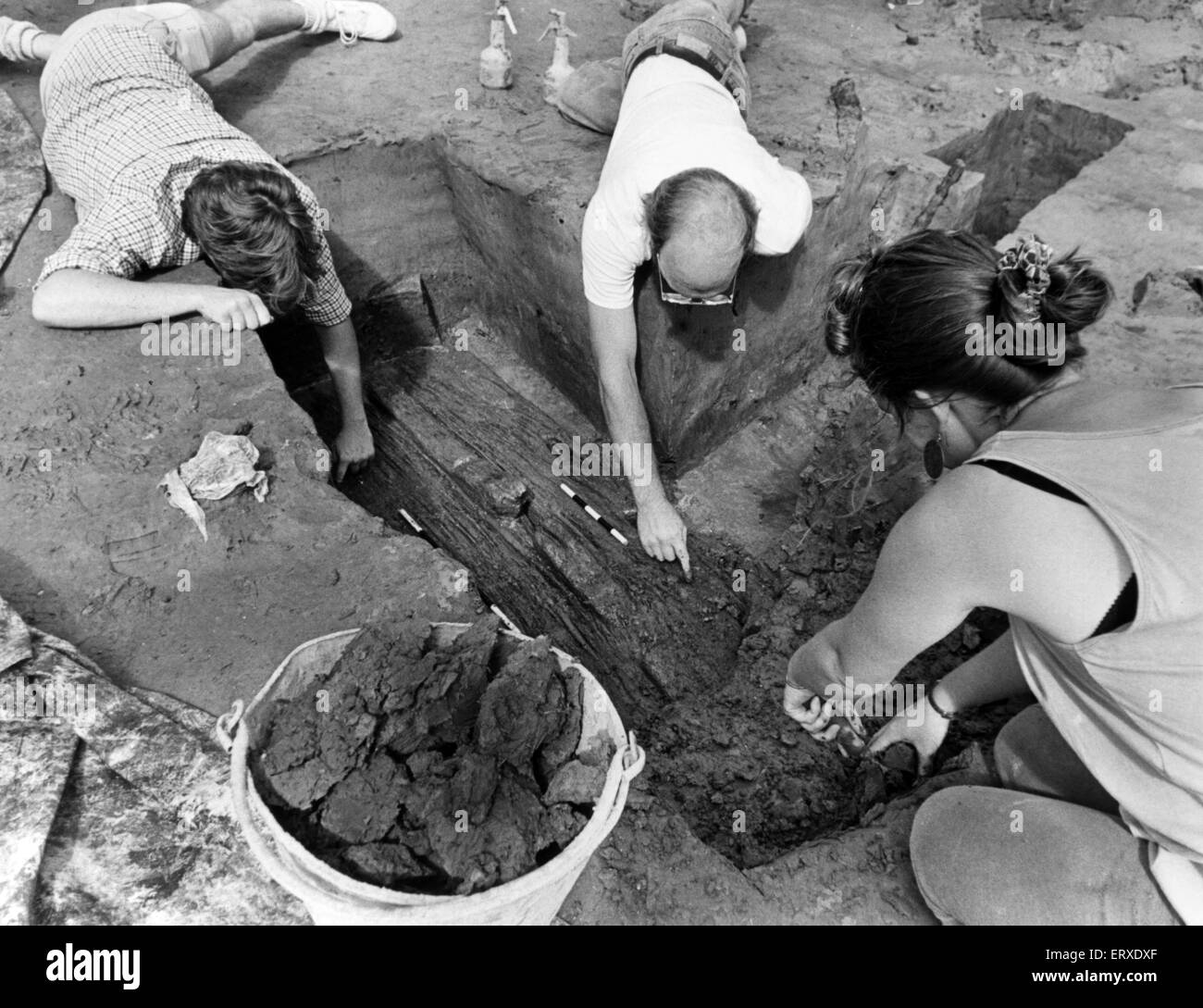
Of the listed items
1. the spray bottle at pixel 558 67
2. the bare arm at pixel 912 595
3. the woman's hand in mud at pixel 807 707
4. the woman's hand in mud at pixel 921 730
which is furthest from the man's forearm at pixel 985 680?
the spray bottle at pixel 558 67

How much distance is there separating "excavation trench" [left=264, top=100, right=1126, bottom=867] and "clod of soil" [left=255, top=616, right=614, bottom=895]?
90 cm

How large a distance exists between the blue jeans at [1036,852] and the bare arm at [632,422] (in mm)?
1368

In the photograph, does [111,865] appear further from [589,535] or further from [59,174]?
[59,174]

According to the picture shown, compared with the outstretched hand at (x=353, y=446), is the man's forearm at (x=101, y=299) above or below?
above

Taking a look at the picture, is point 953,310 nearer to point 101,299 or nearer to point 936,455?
point 936,455

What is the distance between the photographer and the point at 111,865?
64.5 inches

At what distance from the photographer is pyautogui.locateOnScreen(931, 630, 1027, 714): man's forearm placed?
81.7 inches

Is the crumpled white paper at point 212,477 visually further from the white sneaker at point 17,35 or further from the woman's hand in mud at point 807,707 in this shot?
the white sneaker at point 17,35

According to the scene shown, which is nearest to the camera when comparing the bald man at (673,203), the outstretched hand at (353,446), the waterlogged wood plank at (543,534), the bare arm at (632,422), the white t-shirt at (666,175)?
the bald man at (673,203)

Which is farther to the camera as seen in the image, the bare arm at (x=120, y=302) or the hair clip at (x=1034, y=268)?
the bare arm at (x=120, y=302)

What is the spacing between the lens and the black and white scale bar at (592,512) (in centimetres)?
325

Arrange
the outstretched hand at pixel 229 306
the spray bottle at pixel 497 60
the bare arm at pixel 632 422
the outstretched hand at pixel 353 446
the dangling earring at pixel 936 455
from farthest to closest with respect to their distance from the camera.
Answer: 1. the spray bottle at pixel 497 60
2. the outstretched hand at pixel 353 446
3. the bare arm at pixel 632 422
4. the outstretched hand at pixel 229 306
5. the dangling earring at pixel 936 455

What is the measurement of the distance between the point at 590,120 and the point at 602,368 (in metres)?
1.32

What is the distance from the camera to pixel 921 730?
7.42 ft
